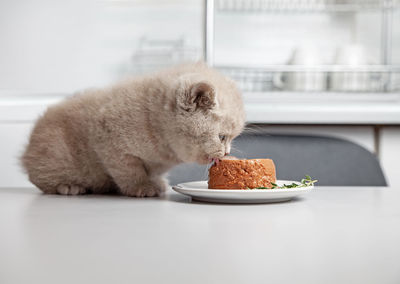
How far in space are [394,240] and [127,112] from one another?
781 mm

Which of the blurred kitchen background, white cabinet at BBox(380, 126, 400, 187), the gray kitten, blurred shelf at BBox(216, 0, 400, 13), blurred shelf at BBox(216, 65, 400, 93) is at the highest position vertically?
blurred shelf at BBox(216, 0, 400, 13)

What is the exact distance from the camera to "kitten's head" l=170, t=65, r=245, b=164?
119 centimetres

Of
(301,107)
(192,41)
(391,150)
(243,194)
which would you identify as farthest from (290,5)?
(243,194)

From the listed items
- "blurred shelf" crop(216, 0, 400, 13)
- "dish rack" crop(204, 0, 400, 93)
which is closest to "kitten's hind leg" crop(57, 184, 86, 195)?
"dish rack" crop(204, 0, 400, 93)

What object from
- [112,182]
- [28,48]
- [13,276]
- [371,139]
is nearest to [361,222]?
[13,276]

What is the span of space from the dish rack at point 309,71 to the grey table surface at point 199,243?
1.92 meters

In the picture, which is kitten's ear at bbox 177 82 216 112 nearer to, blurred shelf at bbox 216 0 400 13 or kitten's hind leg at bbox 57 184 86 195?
kitten's hind leg at bbox 57 184 86 195

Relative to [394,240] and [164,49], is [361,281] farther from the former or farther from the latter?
[164,49]

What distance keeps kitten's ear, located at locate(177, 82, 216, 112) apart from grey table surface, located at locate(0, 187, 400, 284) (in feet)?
0.86

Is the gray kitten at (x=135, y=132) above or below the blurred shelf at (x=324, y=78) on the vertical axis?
below

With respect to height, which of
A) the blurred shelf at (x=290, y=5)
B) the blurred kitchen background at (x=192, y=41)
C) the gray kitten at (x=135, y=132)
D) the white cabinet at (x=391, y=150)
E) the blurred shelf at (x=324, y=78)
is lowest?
the white cabinet at (x=391, y=150)

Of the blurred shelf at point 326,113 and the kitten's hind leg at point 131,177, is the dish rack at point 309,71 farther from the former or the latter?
the kitten's hind leg at point 131,177

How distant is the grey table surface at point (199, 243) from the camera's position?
0.52 m

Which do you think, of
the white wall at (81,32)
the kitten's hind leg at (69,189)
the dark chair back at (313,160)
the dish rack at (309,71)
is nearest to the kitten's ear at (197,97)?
the kitten's hind leg at (69,189)
